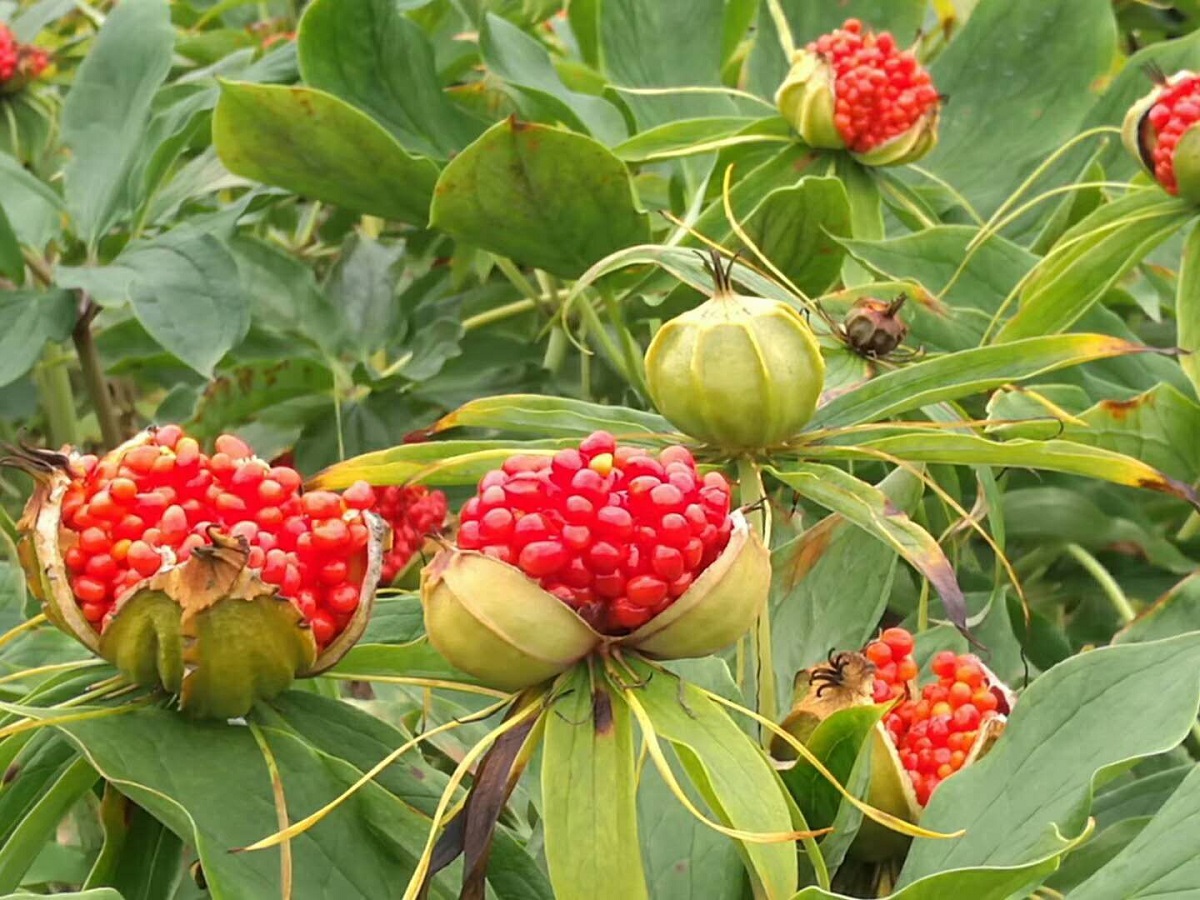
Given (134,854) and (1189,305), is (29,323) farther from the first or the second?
(1189,305)

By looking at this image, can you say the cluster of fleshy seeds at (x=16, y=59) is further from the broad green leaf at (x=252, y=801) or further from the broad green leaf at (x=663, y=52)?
the broad green leaf at (x=252, y=801)

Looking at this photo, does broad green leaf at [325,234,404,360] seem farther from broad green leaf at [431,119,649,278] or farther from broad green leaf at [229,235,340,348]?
broad green leaf at [431,119,649,278]

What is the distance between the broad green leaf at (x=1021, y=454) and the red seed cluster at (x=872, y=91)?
0.41m

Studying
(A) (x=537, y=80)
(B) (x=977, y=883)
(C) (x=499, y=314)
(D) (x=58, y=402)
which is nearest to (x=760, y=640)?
(B) (x=977, y=883)

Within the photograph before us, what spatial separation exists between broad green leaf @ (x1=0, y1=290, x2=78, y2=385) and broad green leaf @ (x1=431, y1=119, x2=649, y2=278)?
11.0 inches

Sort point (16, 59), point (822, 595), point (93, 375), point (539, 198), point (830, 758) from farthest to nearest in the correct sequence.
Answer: point (16, 59)
point (93, 375)
point (539, 198)
point (822, 595)
point (830, 758)

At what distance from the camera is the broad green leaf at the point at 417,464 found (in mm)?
669

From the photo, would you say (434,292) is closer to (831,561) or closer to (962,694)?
(831,561)

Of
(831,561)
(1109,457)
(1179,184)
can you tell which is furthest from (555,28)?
(1109,457)

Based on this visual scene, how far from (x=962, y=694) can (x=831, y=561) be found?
0.35 ft

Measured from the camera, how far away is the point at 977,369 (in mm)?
Answer: 701

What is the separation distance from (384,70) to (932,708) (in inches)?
24.2

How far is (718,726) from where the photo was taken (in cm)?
56

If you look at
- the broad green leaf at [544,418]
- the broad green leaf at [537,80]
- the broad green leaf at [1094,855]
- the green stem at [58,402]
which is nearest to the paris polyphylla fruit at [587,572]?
the broad green leaf at [544,418]
